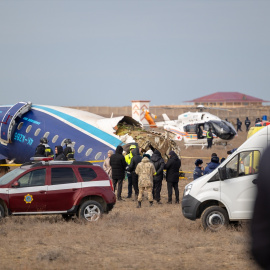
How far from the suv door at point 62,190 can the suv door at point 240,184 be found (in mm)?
3887

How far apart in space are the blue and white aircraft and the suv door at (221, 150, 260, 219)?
12.6 metres

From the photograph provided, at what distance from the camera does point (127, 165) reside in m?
21.8

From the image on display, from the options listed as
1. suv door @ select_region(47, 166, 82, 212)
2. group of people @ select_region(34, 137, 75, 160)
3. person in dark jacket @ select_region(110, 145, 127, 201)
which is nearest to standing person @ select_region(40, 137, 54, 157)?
group of people @ select_region(34, 137, 75, 160)

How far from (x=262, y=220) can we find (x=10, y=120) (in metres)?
26.2

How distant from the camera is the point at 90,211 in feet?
50.1

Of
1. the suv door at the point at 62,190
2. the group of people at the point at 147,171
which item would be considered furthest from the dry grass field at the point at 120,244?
the group of people at the point at 147,171

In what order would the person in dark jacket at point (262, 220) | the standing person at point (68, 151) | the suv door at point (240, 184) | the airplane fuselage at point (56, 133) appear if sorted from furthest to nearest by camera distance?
1. the airplane fuselage at point (56, 133)
2. the standing person at point (68, 151)
3. the suv door at point (240, 184)
4. the person in dark jacket at point (262, 220)

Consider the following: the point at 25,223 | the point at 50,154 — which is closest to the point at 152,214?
the point at 25,223

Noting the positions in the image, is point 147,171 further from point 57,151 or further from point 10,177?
point 10,177

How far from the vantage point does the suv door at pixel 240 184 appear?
1348 centimetres

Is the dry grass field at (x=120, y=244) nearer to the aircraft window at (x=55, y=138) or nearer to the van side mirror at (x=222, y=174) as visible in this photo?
the van side mirror at (x=222, y=174)

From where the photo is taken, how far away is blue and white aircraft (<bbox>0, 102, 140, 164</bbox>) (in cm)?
2641

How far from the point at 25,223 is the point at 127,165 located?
703 centimetres

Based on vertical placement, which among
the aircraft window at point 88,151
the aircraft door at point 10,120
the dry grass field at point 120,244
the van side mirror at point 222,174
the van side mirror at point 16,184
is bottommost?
the dry grass field at point 120,244
